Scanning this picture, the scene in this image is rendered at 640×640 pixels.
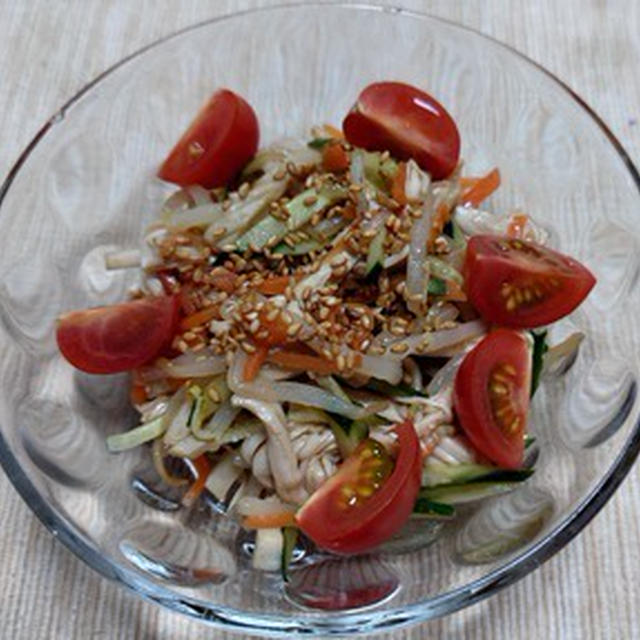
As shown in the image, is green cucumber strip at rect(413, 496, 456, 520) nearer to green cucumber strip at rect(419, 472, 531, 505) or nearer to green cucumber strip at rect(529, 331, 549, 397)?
green cucumber strip at rect(419, 472, 531, 505)

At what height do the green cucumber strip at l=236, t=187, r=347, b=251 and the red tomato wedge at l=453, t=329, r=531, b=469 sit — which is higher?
the green cucumber strip at l=236, t=187, r=347, b=251

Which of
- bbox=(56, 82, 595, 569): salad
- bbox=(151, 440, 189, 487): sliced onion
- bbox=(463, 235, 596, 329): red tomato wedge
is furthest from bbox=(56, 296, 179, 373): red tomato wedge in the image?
bbox=(463, 235, 596, 329): red tomato wedge

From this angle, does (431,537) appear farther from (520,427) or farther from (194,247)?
(194,247)

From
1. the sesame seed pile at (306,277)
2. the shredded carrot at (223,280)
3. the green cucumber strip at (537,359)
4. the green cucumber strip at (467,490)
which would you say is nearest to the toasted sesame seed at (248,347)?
the sesame seed pile at (306,277)

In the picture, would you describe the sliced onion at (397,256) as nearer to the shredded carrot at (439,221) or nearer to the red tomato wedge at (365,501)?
the shredded carrot at (439,221)

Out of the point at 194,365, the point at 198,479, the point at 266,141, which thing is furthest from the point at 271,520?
the point at 266,141

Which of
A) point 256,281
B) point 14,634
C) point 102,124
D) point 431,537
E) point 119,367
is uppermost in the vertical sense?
point 102,124

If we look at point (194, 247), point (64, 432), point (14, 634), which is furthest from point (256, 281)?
point (14, 634)
